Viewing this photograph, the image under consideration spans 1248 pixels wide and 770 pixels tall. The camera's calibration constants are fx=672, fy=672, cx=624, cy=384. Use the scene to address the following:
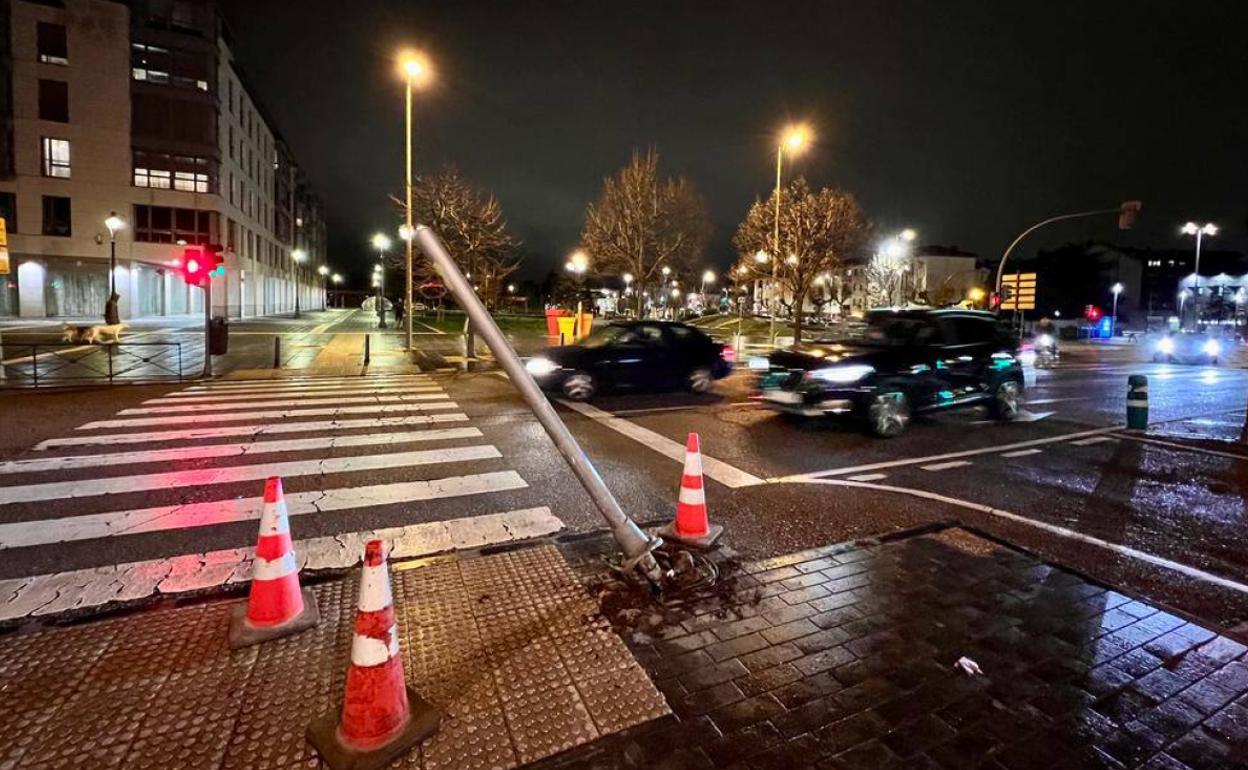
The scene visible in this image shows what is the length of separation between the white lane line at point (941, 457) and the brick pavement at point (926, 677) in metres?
2.70

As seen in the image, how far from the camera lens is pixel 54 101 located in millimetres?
39750

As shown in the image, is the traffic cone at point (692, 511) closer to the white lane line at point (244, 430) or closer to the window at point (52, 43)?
the white lane line at point (244, 430)

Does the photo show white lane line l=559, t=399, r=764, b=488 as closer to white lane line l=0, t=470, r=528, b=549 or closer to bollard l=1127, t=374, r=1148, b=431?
white lane line l=0, t=470, r=528, b=549

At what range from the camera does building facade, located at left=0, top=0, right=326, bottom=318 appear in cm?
3912

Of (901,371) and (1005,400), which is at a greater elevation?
(901,371)

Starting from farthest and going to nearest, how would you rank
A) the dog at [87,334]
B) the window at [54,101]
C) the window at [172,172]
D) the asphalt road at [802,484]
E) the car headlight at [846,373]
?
1. the window at [172,172]
2. the window at [54,101]
3. the dog at [87,334]
4. the car headlight at [846,373]
5. the asphalt road at [802,484]

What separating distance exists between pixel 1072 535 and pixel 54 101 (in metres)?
53.8

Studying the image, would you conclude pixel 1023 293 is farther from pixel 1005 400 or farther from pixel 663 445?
pixel 663 445

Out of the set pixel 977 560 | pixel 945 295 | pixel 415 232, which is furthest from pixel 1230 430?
pixel 945 295

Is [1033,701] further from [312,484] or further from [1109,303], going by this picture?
[1109,303]

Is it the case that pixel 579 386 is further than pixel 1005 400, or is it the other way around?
pixel 579 386

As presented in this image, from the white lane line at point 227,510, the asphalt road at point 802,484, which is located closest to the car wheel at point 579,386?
the asphalt road at point 802,484

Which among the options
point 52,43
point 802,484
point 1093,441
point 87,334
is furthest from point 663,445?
point 52,43

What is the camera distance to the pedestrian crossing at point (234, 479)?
531 centimetres
